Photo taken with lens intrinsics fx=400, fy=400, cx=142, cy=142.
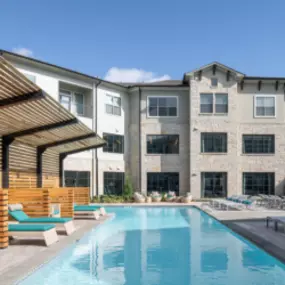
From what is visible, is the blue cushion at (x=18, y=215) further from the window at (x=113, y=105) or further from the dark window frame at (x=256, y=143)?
the dark window frame at (x=256, y=143)

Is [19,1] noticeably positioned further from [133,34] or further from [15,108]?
[15,108]

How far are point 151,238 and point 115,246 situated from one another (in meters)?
1.74

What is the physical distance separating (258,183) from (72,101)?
14.3 m

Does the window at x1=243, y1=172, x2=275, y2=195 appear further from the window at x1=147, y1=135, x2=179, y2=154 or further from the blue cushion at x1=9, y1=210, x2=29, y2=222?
the blue cushion at x1=9, y1=210, x2=29, y2=222

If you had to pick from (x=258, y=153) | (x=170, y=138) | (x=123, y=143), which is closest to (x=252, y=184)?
(x=258, y=153)

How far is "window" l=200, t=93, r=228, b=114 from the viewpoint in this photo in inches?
1114

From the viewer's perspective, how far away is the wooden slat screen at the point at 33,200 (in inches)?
468

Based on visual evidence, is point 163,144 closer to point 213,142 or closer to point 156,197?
point 213,142

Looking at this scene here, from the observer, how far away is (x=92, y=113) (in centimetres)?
2723

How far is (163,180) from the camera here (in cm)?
2880

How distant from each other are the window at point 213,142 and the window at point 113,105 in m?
6.31

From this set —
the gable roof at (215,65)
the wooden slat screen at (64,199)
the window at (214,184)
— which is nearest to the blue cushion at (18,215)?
the wooden slat screen at (64,199)

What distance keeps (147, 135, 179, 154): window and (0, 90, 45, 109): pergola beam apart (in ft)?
64.3

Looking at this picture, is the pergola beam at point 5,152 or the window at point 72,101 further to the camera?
the window at point 72,101
